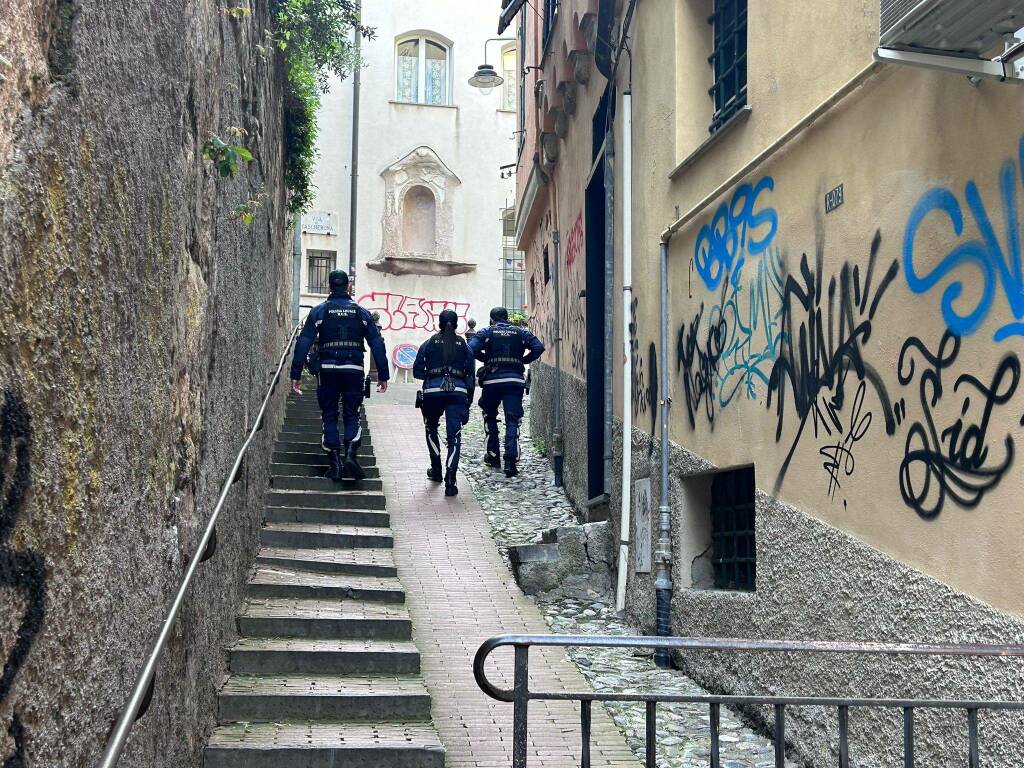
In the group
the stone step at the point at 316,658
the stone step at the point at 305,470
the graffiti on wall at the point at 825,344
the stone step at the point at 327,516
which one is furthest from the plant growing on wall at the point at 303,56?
the graffiti on wall at the point at 825,344

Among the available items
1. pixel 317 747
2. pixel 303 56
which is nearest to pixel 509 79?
pixel 303 56

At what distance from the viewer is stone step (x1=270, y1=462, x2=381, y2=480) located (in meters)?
10.4

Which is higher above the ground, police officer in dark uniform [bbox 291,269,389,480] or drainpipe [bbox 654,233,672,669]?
police officer in dark uniform [bbox 291,269,389,480]

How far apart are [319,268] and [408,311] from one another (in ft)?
7.61

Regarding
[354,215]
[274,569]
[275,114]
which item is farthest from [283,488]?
[354,215]

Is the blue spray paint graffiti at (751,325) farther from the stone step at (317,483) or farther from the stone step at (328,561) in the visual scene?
the stone step at (317,483)

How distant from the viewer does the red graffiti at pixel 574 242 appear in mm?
12070

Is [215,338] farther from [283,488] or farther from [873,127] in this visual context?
[283,488]

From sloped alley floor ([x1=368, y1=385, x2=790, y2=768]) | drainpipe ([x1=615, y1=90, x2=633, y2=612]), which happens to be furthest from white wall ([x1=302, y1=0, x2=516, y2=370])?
drainpipe ([x1=615, y1=90, x2=633, y2=612])

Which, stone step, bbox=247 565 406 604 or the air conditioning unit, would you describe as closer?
the air conditioning unit

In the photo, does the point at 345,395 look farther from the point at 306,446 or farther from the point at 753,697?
the point at 753,697

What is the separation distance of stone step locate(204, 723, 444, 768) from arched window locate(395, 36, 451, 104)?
2399cm

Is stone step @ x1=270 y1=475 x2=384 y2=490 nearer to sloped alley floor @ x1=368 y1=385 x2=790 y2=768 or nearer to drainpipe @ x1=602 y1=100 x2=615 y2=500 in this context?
sloped alley floor @ x1=368 y1=385 x2=790 y2=768

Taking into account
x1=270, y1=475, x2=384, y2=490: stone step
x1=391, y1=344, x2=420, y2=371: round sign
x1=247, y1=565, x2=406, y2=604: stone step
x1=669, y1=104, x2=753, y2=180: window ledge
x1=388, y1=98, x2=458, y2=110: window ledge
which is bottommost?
x1=247, y1=565, x2=406, y2=604: stone step
